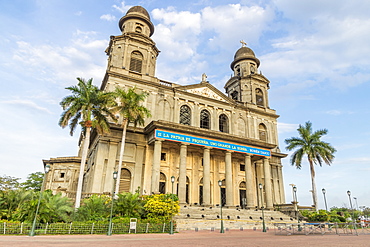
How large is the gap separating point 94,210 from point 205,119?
19737mm

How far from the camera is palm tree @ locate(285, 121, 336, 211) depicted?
34.2m

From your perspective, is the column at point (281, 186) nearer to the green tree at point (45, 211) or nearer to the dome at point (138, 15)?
the dome at point (138, 15)

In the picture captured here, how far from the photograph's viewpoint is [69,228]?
14.5 m

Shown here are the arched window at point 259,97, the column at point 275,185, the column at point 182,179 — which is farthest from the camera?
the arched window at point 259,97

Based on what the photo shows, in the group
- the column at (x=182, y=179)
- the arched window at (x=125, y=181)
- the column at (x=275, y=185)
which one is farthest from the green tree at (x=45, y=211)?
the column at (x=275, y=185)

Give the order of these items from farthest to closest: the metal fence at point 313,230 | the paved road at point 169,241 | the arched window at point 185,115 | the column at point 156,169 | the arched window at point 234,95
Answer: the arched window at point 234,95 < the arched window at point 185,115 < the column at point 156,169 < the metal fence at point 313,230 < the paved road at point 169,241

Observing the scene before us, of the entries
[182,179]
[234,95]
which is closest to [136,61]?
[182,179]

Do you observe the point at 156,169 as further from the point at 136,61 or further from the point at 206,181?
the point at 136,61

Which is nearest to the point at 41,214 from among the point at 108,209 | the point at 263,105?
the point at 108,209

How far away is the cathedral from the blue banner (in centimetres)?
10

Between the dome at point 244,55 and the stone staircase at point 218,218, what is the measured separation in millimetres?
26187

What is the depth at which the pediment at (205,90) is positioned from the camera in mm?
33750

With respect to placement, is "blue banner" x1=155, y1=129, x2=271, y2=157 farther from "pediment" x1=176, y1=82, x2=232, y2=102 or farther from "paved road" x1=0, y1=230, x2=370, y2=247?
"paved road" x1=0, y1=230, x2=370, y2=247

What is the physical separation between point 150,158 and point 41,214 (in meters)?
13.9
